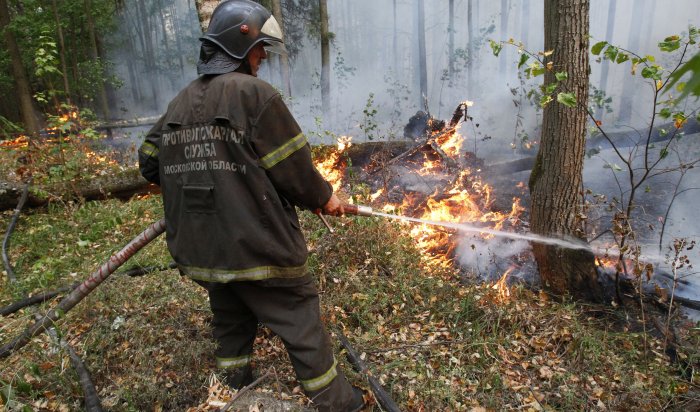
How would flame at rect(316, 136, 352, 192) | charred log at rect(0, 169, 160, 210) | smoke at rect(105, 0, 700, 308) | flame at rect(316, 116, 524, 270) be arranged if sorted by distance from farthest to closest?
smoke at rect(105, 0, 700, 308), flame at rect(316, 136, 352, 192), charred log at rect(0, 169, 160, 210), flame at rect(316, 116, 524, 270)

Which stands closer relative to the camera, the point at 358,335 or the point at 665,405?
the point at 665,405

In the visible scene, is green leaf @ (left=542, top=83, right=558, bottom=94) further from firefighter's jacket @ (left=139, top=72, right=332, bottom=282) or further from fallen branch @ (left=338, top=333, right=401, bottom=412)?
fallen branch @ (left=338, top=333, right=401, bottom=412)

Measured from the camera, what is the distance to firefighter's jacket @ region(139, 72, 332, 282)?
7.59ft

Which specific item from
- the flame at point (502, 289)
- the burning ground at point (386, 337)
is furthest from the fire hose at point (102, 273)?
the flame at point (502, 289)

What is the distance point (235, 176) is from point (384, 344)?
2072mm

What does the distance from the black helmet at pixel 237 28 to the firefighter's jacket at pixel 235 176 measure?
0.21 meters

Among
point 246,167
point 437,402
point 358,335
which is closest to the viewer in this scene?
point 246,167

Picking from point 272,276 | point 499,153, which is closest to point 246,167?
point 272,276

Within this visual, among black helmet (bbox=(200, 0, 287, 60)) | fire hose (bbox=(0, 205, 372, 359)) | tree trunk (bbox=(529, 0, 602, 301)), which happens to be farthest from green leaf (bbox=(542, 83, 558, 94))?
black helmet (bbox=(200, 0, 287, 60))

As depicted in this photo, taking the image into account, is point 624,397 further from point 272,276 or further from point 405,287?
point 272,276

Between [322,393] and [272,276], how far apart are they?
891mm

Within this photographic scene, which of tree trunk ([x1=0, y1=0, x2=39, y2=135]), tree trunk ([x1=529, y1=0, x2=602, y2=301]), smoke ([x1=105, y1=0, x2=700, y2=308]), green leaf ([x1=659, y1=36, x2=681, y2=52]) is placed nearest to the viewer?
green leaf ([x1=659, y1=36, x2=681, y2=52])

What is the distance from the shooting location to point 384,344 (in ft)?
11.6

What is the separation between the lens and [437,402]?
2.92 metres
